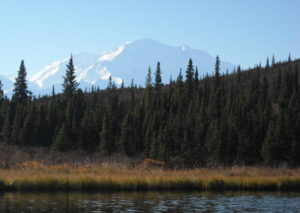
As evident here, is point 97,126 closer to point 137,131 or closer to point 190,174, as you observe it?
point 137,131

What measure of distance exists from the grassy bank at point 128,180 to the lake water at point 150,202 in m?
1.77

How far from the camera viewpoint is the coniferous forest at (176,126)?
68125mm

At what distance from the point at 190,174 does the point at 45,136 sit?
58.3 meters

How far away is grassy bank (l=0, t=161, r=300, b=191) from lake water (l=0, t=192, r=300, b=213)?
1.77m

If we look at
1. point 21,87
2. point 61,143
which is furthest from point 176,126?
point 21,87

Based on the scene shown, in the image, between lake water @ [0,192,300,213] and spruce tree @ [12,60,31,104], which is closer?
lake water @ [0,192,300,213]

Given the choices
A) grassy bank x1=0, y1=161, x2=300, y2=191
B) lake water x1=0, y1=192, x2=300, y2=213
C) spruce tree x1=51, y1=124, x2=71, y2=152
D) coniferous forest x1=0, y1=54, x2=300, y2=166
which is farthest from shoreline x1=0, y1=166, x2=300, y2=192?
spruce tree x1=51, y1=124, x2=71, y2=152

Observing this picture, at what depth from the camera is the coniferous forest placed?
68125mm

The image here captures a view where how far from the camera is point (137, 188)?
1312 inches

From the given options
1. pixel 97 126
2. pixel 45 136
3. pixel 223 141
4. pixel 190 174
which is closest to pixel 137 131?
pixel 97 126

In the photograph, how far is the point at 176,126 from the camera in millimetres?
79250

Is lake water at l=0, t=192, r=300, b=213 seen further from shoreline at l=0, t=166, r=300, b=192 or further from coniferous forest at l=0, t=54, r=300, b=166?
coniferous forest at l=0, t=54, r=300, b=166

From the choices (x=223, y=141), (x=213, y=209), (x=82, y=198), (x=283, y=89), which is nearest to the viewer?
(x=213, y=209)

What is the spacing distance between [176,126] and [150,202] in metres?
52.5
